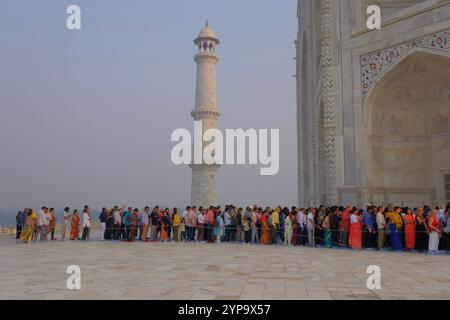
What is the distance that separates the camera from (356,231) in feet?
41.8

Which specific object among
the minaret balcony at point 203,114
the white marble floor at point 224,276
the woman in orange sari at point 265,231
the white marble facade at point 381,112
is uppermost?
the minaret balcony at point 203,114

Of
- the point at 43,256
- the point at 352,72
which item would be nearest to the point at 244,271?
the point at 43,256

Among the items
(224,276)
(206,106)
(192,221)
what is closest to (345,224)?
(192,221)

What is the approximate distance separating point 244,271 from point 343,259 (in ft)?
10.2

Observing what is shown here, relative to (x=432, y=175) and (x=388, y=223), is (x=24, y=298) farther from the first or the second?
(x=432, y=175)

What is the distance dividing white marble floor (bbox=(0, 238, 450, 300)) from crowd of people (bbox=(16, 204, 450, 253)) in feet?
4.66

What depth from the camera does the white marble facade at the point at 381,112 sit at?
15.1m

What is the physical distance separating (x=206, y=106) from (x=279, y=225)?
24.5 meters

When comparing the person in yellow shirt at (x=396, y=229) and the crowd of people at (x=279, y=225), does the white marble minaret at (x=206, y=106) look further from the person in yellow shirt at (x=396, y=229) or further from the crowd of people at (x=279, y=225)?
the person in yellow shirt at (x=396, y=229)

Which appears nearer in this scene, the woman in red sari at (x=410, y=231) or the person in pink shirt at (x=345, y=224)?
the woman in red sari at (x=410, y=231)

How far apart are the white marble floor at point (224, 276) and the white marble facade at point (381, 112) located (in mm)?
5212

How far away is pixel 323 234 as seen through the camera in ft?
45.1

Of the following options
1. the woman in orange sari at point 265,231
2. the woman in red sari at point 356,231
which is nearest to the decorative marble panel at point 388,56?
the woman in red sari at point 356,231
